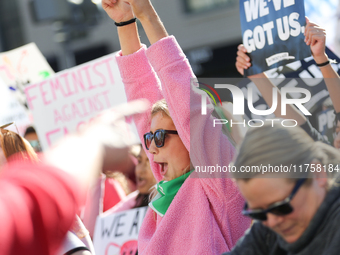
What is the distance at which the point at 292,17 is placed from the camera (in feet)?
6.31

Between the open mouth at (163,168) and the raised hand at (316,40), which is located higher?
the raised hand at (316,40)

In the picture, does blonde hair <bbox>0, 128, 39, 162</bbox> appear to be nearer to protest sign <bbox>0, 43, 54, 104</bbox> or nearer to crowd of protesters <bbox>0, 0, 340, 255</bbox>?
crowd of protesters <bbox>0, 0, 340, 255</bbox>

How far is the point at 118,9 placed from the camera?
197 cm

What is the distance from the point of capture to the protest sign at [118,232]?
9.20 feet

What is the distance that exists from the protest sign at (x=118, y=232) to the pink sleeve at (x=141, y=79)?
3.12 ft

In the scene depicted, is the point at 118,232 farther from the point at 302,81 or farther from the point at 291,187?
the point at 291,187

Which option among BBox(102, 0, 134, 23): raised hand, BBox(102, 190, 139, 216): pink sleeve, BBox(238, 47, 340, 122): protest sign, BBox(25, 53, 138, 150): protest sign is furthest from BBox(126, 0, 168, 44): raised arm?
BBox(25, 53, 138, 150): protest sign

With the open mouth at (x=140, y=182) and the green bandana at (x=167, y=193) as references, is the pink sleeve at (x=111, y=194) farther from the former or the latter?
the green bandana at (x=167, y=193)

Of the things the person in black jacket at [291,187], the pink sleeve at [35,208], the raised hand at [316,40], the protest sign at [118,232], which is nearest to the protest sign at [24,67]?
the protest sign at [118,232]

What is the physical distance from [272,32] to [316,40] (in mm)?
253

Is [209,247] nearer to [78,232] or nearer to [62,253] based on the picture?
[62,253]

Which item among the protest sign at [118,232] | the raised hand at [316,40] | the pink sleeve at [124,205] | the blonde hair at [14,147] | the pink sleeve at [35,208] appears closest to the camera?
the pink sleeve at [35,208]

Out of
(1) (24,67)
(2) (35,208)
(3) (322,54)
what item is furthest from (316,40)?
(1) (24,67)

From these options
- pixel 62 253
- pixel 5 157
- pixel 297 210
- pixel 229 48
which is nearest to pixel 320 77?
pixel 297 210
